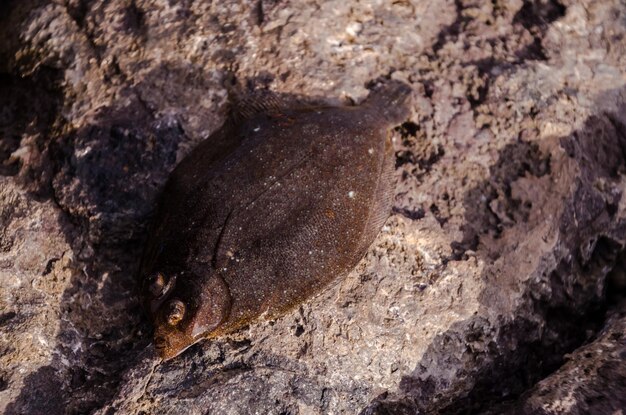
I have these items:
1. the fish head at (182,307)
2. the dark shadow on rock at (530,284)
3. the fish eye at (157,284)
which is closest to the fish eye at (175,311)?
the fish head at (182,307)

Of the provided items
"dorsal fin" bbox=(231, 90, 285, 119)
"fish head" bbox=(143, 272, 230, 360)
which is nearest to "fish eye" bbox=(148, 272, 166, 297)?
"fish head" bbox=(143, 272, 230, 360)

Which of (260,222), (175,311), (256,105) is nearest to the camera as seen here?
(175,311)

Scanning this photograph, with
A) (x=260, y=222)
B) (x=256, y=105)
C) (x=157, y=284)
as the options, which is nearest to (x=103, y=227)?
(x=157, y=284)

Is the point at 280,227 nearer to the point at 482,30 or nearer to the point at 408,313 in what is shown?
the point at 408,313

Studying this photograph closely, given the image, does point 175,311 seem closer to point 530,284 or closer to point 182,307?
point 182,307

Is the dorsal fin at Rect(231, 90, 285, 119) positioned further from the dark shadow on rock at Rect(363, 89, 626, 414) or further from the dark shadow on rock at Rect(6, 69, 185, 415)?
the dark shadow on rock at Rect(363, 89, 626, 414)

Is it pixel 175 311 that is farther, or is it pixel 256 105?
pixel 256 105

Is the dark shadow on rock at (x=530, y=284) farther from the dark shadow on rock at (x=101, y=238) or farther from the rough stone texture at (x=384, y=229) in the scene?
the dark shadow on rock at (x=101, y=238)
